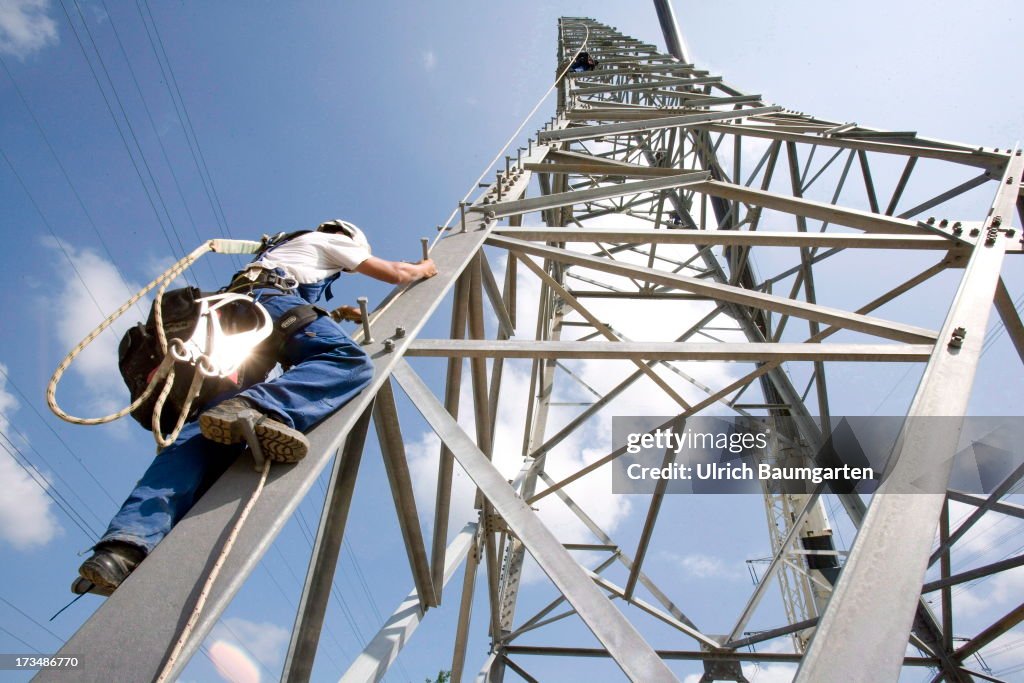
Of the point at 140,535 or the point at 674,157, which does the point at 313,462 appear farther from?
the point at 674,157

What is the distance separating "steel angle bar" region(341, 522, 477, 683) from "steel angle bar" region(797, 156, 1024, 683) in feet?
7.58

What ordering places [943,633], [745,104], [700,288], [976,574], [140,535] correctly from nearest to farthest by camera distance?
[140,535], [700,288], [976,574], [943,633], [745,104]

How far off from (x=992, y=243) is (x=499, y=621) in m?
5.06

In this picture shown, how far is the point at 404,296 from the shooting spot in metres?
3.37

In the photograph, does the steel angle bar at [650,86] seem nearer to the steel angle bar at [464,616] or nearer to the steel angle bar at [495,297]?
the steel angle bar at [495,297]

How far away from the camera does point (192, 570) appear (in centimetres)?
185

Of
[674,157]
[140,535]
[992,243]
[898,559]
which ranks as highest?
[674,157]

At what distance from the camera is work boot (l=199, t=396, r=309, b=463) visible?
2.02 m

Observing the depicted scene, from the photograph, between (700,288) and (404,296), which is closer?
(404,296)

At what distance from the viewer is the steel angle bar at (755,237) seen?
4.21 meters

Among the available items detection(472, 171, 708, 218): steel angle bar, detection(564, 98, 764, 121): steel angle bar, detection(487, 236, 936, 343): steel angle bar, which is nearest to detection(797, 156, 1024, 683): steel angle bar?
detection(487, 236, 936, 343): steel angle bar

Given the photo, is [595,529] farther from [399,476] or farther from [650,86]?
[650,86]

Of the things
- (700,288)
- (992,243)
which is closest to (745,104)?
(992,243)

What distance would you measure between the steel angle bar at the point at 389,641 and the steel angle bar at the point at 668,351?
168 cm
